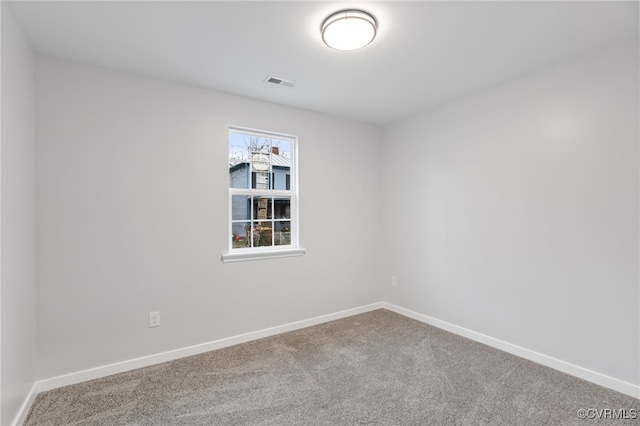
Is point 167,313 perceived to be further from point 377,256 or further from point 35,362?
point 377,256

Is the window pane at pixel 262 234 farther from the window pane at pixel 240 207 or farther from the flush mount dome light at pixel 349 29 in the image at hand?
the flush mount dome light at pixel 349 29

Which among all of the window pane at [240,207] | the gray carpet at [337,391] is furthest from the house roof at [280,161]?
the gray carpet at [337,391]

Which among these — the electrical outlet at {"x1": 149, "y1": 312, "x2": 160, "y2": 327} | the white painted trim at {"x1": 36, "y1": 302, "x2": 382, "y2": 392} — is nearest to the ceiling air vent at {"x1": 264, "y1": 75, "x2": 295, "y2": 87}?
the electrical outlet at {"x1": 149, "y1": 312, "x2": 160, "y2": 327}

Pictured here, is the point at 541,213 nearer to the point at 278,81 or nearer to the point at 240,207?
the point at 278,81

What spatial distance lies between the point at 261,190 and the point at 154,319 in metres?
1.52

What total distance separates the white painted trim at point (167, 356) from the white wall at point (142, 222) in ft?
0.16

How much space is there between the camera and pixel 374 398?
2.13 meters

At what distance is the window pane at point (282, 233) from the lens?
344 cm

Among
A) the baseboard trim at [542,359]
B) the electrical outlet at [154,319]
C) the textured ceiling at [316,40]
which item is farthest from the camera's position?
the electrical outlet at [154,319]

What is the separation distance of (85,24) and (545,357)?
4.09 metres

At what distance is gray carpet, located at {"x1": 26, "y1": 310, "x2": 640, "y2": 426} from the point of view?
1934 mm

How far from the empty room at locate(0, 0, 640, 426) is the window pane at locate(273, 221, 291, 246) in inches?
1.4

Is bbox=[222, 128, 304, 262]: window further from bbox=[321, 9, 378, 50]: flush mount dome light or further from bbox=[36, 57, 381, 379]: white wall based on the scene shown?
bbox=[321, 9, 378, 50]: flush mount dome light

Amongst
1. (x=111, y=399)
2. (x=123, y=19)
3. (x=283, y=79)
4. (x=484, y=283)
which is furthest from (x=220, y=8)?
(x=484, y=283)
